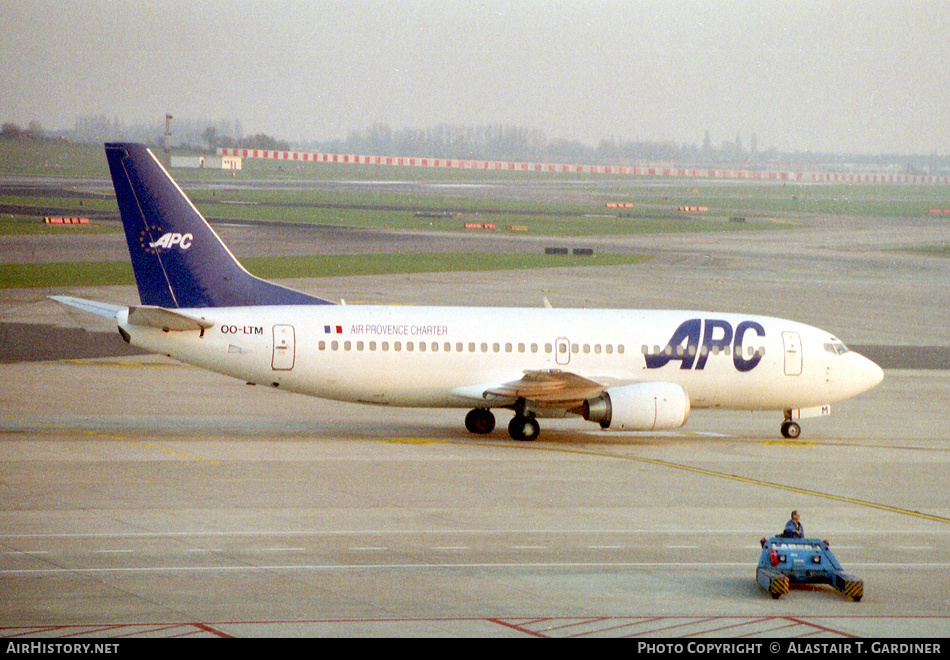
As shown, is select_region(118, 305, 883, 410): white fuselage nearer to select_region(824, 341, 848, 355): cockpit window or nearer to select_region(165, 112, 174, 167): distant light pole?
select_region(824, 341, 848, 355): cockpit window

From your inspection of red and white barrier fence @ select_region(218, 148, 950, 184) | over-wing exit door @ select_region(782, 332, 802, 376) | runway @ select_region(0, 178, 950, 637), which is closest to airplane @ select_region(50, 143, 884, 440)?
over-wing exit door @ select_region(782, 332, 802, 376)

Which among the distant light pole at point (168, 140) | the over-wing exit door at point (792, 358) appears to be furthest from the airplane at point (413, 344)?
the distant light pole at point (168, 140)

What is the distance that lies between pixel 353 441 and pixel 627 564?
548 inches

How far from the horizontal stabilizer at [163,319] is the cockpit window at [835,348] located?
18.5m

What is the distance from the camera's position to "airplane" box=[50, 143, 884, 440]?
3338 centimetres

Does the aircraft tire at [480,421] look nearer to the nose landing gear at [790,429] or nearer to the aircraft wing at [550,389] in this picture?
the aircraft wing at [550,389]

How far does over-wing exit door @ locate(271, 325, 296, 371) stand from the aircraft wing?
18.0 ft

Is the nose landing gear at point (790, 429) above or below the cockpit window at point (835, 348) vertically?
below

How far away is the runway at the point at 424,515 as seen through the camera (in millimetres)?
17875

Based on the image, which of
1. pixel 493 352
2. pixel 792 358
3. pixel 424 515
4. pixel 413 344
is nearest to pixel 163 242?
pixel 413 344

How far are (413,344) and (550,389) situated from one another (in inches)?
158

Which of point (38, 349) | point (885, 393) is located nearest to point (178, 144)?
point (38, 349)

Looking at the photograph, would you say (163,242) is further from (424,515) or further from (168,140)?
(168,140)

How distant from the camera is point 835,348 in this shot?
1491 inches
